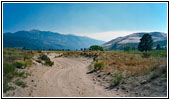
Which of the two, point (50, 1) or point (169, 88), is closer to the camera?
point (169, 88)

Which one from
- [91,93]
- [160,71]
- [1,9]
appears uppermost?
[1,9]

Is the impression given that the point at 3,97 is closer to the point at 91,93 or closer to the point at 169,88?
the point at 91,93

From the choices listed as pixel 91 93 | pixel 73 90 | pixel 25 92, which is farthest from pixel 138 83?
pixel 25 92

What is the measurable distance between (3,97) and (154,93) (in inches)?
308

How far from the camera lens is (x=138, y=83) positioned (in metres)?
11.5

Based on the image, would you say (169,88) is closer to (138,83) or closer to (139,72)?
(138,83)

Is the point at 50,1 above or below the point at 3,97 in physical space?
above

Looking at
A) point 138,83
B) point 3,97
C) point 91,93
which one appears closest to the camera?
point 3,97

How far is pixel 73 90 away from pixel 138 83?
169 inches

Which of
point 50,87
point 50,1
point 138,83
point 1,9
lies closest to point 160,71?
point 138,83

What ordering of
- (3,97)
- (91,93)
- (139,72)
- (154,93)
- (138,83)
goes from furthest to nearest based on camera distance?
(139,72) < (138,83) < (91,93) < (154,93) < (3,97)

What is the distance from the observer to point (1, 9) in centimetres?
1041

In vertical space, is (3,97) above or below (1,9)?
below

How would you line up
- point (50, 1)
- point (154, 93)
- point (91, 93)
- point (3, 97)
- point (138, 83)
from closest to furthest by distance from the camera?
point (3, 97) → point (154, 93) → point (91, 93) → point (50, 1) → point (138, 83)
